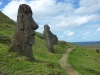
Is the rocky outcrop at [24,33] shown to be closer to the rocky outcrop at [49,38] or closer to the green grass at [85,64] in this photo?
the green grass at [85,64]

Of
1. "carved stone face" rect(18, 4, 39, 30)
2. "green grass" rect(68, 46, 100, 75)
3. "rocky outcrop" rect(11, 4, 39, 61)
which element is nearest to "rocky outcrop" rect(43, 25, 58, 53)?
"green grass" rect(68, 46, 100, 75)

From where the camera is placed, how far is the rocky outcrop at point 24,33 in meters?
22.8

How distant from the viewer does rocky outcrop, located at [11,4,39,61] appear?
2280 cm

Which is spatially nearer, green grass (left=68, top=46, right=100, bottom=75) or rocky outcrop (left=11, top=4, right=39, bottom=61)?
rocky outcrop (left=11, top=4, right=39, bottom=61)

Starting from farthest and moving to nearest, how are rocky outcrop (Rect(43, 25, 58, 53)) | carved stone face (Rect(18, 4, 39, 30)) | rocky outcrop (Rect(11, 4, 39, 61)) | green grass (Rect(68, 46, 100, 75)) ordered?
rocky outcrop (Rect(43, 25, 58, 53))
green grass (Rect(68, 46, 100, 75))
carved stone face (Rect(18, 4, 39, 30))
rocky outcrop (Rect(11, 4, 39, 61))

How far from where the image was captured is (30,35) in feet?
76.4

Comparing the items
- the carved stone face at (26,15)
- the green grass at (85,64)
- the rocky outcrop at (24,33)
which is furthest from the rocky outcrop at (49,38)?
the rocky outcrop at (24,33)

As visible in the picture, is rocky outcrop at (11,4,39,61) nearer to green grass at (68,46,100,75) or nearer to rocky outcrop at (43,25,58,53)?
green grass at (68,46,100,75)

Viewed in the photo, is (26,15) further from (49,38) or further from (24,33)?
(49,38)

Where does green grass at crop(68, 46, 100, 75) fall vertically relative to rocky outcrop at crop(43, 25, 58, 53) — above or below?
below

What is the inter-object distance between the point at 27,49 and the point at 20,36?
5.30 ft

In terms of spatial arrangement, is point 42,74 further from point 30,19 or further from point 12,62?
point 30,19

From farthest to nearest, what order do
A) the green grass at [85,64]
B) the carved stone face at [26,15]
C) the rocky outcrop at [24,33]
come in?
1. the green grass at [85,64]
2. the carved stone face at [26,15]
3. the rocky outcrop at [24,33]

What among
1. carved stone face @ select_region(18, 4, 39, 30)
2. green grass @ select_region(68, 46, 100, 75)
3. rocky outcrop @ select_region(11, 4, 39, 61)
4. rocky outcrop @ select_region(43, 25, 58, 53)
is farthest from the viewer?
rocky outcrop @ select_region(43, 25, 58, 53)
